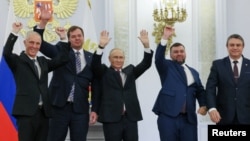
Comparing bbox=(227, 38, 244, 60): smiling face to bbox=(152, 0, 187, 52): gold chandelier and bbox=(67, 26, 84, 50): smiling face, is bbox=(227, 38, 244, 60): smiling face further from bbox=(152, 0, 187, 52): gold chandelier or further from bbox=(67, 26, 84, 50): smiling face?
bbox=(152, 0, 187, 52): gold chandelier

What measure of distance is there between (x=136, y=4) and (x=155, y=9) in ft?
1.03

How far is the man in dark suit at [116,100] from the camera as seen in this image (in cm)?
373

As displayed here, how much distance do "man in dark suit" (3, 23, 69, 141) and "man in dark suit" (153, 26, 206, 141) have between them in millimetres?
1009

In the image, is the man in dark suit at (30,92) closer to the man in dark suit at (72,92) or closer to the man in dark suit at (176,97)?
the man in dark suit at (72,92)

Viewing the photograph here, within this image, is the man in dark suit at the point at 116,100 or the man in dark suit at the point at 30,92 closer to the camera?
the man in dark suit at the point at 30,92

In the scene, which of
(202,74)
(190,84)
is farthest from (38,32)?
(202,74)

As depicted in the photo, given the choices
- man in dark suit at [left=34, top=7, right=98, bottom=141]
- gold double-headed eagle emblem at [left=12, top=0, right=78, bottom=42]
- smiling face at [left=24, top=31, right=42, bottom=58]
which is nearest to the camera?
smiling face at [left=24, top=31, right=42, bottom=58]

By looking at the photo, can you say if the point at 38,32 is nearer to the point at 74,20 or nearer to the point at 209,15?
the point at 74,20

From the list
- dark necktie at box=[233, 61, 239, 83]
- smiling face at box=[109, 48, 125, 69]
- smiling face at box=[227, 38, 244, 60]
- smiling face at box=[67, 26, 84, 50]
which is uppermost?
smiling face at box=[67, 26, 84, 50]

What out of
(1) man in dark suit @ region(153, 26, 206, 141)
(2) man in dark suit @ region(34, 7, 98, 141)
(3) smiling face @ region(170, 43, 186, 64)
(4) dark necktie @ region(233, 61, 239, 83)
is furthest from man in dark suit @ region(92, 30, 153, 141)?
(4) dark necktie @ region(233, 61, 239, 83)

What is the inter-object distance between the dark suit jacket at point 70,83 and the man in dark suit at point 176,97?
1.96 feet

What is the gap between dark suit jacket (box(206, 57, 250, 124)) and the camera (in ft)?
11.8

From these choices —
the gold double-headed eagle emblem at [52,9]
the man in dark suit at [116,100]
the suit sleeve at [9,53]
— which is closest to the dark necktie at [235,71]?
the man in dark suit at [116,100]

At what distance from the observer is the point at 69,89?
377 cm
